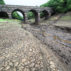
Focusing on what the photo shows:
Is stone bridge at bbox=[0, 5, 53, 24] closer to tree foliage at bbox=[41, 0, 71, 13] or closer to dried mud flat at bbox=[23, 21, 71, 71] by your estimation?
tree foliage at bbox=[41, 0, 71, 13]

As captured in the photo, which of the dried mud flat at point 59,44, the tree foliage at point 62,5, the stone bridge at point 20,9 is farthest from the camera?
the tree foliage at point 62,5

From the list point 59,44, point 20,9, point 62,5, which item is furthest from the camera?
point 62,5

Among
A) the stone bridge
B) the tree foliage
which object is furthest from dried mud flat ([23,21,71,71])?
the tree foliage

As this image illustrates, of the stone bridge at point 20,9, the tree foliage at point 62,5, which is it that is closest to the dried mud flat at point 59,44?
the stone bridge at point 20,9

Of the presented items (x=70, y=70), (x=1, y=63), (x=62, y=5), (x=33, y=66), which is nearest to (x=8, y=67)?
(x=1, y=63)

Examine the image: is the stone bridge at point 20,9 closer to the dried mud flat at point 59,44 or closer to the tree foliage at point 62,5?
the tree foliage at point 62,5

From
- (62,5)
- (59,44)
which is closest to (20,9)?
(62,5)

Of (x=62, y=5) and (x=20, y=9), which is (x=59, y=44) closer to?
(x=20, y=9)

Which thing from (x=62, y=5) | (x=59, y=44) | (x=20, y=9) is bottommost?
(x=59, y=44)

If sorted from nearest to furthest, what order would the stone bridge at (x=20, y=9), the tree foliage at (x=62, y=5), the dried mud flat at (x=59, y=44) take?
1. the dried mud flat at (x=59, y=44)
2. the stone bridge at (x=20, y=9)
3. the tree foliage at (x=62, y=5)

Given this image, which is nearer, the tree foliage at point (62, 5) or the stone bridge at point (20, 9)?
the stone bridge at point (20, 9)

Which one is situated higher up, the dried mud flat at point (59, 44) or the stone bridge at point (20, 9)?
the stone bridge at point (20, 9)

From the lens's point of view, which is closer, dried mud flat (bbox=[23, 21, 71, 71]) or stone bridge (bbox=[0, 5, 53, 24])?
dried mud flat (bbox=[23, 21, 71, 71])

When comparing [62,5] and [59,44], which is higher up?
[62,5]
